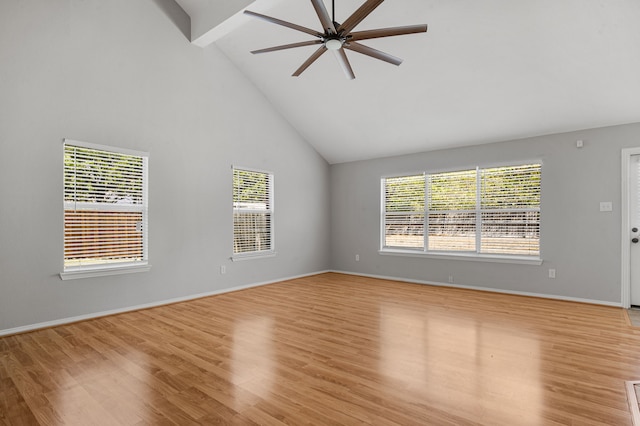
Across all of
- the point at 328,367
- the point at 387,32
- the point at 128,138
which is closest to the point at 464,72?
the point at 387,32

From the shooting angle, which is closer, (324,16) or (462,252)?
(324,16)

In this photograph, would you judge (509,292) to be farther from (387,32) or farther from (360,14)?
(360,14)

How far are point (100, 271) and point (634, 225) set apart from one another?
6891 millimetres

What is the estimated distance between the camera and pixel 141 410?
2.07 m

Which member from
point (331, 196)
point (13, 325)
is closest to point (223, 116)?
point (331, 196)

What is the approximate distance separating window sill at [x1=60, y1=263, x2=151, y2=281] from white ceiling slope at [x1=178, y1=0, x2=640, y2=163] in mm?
3580

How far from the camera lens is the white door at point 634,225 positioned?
448cm

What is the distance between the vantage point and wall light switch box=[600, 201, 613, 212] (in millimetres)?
4602

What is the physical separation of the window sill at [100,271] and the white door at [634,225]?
6.46 metres

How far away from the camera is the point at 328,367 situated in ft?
8.73

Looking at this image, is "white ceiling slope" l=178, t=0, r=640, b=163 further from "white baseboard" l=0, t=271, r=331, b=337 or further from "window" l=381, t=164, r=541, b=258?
"white baseboard" l=0, t=271, r=331, b=337

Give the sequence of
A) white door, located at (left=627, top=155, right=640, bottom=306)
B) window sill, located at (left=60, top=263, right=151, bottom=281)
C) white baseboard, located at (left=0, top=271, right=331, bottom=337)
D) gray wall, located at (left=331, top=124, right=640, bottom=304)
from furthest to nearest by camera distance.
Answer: gray wall, located at (left=331, top=124, right=640, bottom=304) → white door, located at (left=627, top=155, right=640, bottom=306) → window sill, located at (left=60, top=263, right=151, bottom=281) → white baseboard, located at (left=0, top=271, right=331, bottom=337)

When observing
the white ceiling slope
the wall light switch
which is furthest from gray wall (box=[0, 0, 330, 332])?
the wall light switch

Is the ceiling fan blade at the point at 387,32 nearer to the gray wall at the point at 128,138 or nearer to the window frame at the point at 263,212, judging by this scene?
the gray wall at the point at 128,138
